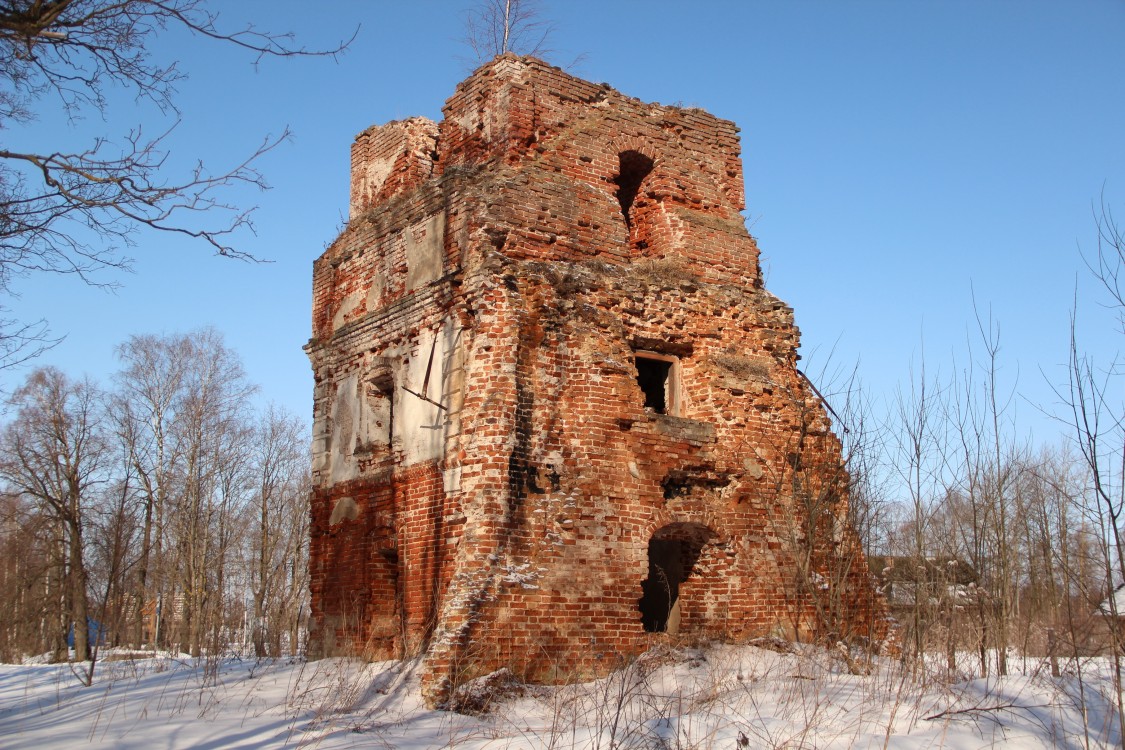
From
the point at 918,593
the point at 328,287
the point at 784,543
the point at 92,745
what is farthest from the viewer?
the point at 328,287

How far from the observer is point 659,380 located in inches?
448

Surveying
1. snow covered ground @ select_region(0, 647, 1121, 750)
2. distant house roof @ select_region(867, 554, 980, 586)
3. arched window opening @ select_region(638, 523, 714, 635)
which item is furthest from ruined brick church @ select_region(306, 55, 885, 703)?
snow covered ground @ select_region(0, 647, 1121, 750)

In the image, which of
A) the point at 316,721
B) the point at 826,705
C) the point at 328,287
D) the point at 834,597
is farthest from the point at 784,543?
the point at 328,287

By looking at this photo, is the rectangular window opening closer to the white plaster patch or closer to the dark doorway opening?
the dark doorway opening

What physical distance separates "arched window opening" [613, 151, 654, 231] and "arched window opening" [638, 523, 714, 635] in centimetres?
370

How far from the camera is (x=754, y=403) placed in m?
9.88

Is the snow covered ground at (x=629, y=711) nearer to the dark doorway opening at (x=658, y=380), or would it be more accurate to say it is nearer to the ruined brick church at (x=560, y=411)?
the ruined brick church at (x=560, y=411)

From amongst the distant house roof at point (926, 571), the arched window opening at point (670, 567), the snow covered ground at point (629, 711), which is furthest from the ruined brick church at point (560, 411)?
the snow covered ground at point (629, 711)

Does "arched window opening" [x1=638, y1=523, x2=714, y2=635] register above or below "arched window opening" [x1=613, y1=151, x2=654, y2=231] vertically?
below

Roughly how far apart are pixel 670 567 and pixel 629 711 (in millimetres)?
4272

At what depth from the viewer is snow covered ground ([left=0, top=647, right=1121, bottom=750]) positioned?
5777 millimetres

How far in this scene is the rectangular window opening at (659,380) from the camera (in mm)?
9906

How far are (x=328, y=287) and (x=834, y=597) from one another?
706 cm

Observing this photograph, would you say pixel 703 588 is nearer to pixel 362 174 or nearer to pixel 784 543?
pixel 784 543
